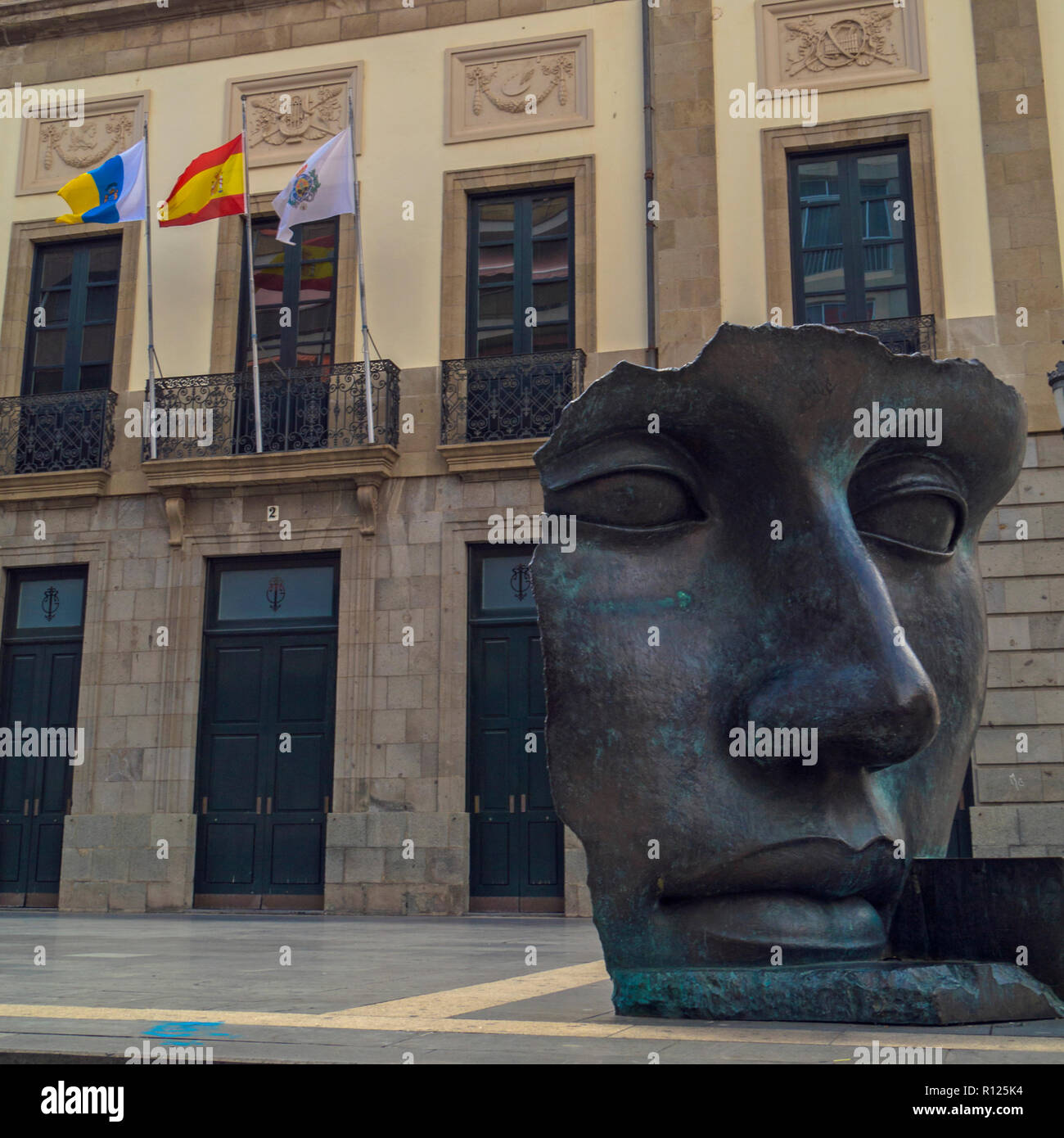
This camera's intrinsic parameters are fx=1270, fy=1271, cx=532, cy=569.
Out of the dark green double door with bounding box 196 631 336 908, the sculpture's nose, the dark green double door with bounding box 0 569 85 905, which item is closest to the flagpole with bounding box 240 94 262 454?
the dark green double door with bounding box 196 631 336 908

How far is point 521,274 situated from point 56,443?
630 cm

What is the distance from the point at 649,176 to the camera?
49.8 ft

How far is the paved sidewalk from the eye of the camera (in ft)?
10.8

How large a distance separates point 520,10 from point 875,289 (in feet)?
18.9

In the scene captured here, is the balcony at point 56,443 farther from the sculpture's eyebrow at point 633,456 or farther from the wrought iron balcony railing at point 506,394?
the sculpture's eyebrow at point 633,456

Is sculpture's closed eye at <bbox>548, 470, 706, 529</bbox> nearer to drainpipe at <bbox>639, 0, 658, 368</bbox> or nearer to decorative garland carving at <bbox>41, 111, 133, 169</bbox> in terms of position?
drainpipe at <bbox>639, 0, 658, 368</bbox>

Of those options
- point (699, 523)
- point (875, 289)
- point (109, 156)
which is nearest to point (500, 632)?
point (875, 289)

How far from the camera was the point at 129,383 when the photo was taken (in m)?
16.3

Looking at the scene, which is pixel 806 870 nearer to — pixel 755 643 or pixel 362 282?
pixel 755 643

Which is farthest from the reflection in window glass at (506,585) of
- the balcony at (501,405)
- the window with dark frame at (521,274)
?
the window with dark frame at (521,274)

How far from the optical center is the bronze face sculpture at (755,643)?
3.81m

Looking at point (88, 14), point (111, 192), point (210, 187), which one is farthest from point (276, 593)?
point (88, 14)

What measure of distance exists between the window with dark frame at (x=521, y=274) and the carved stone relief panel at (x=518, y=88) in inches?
33.7
